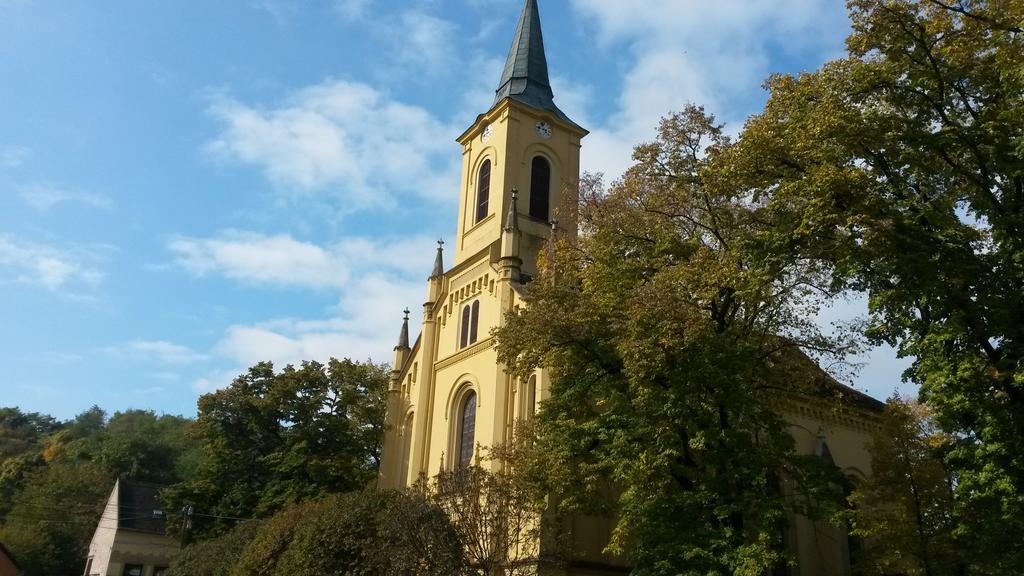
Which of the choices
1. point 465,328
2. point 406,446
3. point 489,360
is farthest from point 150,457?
point 489,360

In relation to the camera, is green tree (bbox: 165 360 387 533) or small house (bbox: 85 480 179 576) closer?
green tree (bbox: 165 360 387 533)

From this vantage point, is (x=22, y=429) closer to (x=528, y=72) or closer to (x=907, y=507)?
(x=528, y=72)

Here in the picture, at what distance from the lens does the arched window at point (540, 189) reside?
3403 centimetres

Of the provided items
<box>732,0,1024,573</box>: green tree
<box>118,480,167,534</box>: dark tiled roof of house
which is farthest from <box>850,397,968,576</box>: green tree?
<box>118,480,167,534</box>: dark tiled roof of house

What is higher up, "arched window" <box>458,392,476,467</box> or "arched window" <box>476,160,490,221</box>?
"arched window" <box>476,160,490,221</box>

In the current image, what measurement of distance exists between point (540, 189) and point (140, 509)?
3374 centimetres

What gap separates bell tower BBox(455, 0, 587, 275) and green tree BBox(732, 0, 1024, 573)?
16.8m

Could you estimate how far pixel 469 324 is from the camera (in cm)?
3150

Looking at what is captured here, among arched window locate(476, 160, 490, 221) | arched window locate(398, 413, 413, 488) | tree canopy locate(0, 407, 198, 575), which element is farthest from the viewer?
tree canopy locate(0, 407, 198, 575)

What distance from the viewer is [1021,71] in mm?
13094

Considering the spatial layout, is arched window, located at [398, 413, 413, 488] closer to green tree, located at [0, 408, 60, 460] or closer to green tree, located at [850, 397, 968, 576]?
green tree, located at [850, 397, 968, 576]

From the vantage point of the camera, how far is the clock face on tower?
3542cm

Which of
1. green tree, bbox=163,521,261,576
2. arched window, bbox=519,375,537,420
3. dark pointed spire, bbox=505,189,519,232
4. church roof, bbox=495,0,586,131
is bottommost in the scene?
green tree, bbox=163,521,261,576

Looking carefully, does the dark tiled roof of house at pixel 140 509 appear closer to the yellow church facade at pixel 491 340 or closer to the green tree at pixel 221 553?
the green tree at pixel 221 553
